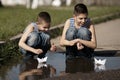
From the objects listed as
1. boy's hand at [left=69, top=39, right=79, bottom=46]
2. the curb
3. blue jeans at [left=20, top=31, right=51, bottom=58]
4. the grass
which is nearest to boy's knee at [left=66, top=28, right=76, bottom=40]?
boy's hand at [left=69, top=39, right=79, bottom=46]

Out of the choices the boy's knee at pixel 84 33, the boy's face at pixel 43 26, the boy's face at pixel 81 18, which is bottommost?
the boy's knee at pixel 84 33

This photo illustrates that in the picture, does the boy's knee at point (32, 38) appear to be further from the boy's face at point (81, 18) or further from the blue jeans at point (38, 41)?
the boy's face at point (81, 18)

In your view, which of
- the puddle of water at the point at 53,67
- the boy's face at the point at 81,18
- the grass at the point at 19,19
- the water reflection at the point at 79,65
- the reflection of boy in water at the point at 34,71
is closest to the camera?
the reflection of boy in water at the point at 34,71

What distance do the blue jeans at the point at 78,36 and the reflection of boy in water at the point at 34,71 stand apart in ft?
1.60

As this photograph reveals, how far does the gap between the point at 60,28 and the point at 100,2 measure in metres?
15.1

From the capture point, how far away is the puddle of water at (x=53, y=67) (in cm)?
591

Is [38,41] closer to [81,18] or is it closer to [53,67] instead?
[53,67]

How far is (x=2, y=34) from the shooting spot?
8766 millimetres

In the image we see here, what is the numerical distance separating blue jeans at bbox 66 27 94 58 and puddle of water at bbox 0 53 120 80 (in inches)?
3.5

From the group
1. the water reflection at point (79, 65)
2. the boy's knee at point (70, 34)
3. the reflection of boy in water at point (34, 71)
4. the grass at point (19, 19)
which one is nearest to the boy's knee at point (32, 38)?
the reflection of boy in water at point (34, 71)

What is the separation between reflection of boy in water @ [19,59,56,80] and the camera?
5773 mm

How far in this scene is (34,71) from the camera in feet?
20.1

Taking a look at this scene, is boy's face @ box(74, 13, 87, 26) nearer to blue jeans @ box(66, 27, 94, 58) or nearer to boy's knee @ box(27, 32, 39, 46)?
blue jeans @ box(66, 27, 94, 58)

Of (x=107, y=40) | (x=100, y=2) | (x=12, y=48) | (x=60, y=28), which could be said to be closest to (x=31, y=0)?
(x=100, y=2)
